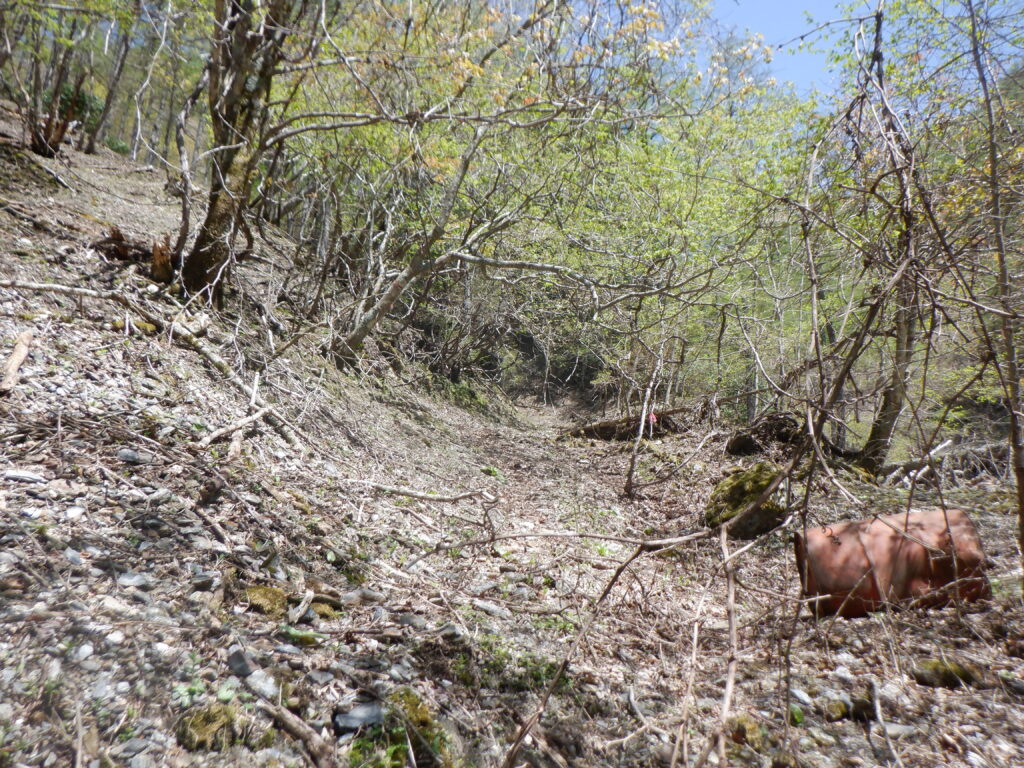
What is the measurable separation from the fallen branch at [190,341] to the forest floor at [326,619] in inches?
1.1

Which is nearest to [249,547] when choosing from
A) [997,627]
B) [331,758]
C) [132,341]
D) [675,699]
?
[331,758]

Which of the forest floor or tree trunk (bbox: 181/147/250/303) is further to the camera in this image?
tree trunk (bbox: 181/147/250/303)

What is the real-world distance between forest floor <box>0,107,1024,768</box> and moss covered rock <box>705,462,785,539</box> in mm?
195

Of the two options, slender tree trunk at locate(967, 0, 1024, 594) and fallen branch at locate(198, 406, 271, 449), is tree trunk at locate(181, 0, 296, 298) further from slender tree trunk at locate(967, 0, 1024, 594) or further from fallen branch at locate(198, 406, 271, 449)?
slender tree trunk at locate(967, 0, 1024, 594)

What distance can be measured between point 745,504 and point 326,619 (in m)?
3.51

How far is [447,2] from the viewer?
5.71 metres

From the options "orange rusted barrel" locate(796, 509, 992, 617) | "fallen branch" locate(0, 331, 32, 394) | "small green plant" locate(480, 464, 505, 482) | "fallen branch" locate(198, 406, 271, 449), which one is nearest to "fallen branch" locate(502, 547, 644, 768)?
"orange rusted barrel" locate(796, 509, 992, 617)

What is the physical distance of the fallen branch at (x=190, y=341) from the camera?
4055 mm

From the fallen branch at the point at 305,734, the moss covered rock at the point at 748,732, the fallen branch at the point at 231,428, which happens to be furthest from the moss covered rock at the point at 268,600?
the moss covered rock at the point at 748,732

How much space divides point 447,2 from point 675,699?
6.56m

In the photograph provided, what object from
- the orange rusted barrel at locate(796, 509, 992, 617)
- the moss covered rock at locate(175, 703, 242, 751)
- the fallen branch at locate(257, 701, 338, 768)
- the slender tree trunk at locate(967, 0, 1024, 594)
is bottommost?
the fallen branch at locate(257, 701, 338, 768)

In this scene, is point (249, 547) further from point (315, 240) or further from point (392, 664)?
point (315, 240)

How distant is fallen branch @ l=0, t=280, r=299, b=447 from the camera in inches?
160

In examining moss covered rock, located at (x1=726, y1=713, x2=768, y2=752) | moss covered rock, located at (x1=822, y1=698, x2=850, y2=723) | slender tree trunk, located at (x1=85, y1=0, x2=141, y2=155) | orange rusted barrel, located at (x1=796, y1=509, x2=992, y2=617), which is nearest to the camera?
moss covered rock, located at (x1=726, y1=713, x2=768, y2=752)
